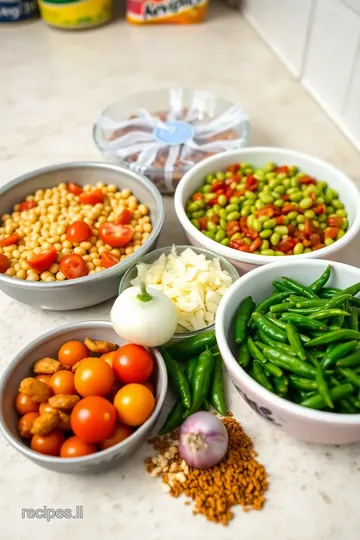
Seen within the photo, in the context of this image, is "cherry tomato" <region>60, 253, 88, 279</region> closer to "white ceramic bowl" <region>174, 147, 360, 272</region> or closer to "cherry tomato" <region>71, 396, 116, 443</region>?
"white ceramic bowl" <region>174, 147, 360, 272</region>

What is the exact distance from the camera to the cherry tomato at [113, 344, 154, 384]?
37.7 inches

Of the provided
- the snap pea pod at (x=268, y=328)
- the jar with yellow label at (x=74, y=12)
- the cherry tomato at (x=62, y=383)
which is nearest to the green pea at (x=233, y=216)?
the snap pea pod at (x=268, y=328)

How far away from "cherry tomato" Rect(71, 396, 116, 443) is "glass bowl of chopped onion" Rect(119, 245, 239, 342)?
0.82 feet

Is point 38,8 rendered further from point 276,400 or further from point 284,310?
point 276,400

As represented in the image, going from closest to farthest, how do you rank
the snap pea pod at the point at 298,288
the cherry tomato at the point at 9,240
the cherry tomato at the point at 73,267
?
the snap pea pod at the point at 298,288, the cherry tomato at the point at 73,267, the cherry tomato at the point at 9,240

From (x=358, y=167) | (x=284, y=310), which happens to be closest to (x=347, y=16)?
(x=358, y=167)

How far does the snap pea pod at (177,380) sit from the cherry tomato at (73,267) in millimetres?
275

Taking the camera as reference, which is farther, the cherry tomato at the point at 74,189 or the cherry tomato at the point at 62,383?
the cherry tomato at the point at 74,189

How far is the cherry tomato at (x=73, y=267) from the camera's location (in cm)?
119

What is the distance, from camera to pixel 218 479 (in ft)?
3.01

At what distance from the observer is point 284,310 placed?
1036 mm

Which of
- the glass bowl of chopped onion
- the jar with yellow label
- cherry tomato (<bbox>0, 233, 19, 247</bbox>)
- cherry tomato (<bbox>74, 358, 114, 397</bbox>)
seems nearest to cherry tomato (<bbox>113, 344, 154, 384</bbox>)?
cherry tomato (<bbox>74, 358, 114, 397</bbox>)

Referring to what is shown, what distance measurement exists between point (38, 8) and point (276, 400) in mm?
2279

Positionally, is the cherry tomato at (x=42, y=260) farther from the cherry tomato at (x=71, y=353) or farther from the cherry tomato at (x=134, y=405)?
the cherry tomato at (x=134, y=405)
